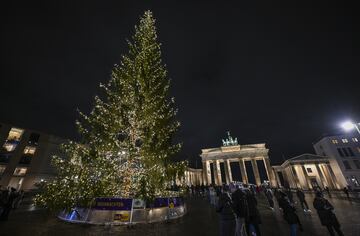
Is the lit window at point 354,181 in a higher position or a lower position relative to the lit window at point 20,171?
lower

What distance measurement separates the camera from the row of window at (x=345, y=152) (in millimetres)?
45213

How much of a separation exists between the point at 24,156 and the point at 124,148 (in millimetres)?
42265

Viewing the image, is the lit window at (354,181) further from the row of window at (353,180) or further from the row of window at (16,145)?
the row of window at (16,145)

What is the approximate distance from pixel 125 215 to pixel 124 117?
524 centimetres

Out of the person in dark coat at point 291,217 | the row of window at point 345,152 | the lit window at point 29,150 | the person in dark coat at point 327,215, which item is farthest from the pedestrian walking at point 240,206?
the row of window at point 345,152

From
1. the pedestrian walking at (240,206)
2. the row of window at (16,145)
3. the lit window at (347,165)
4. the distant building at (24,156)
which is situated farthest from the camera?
the lit window at (347,165)

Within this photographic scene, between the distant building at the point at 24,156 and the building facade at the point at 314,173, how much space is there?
2624 inches

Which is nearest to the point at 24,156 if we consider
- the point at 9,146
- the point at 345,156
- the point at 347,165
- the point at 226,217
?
the point at 9,146

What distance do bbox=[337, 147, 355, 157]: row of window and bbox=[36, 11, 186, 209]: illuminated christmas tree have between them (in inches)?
2407

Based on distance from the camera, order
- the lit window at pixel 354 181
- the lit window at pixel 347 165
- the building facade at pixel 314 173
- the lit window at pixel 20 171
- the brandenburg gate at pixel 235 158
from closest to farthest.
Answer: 1. the lit window at pixel 20 171
2. the lit window at pixel 354 181
3. the lit window at pixel 347 165
4. the building facade at pixel 314 173
5. the brandenburg gate at pixel 235 158

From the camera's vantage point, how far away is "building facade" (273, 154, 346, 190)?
4753 centimetres

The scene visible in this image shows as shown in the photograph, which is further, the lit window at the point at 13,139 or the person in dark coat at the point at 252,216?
the lit window at the point at 13,139

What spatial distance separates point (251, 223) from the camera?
555 centimetres

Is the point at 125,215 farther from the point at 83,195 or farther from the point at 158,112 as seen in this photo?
the point at 158,112
